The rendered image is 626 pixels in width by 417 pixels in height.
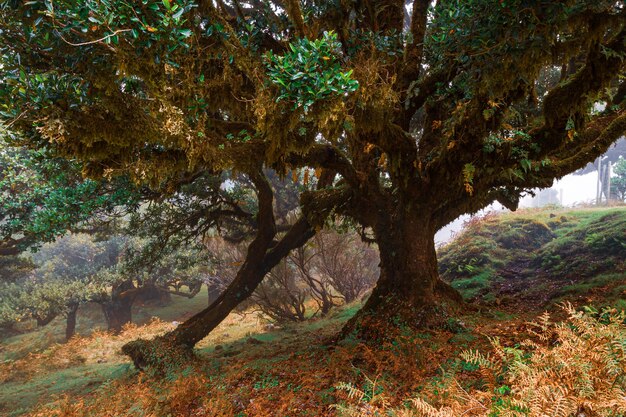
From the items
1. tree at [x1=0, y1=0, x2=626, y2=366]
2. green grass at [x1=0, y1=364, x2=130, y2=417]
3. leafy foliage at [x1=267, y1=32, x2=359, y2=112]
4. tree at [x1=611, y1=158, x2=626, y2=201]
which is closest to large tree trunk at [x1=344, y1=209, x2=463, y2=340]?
tree at [x1=0, y1=0, x2=626, y2=366]

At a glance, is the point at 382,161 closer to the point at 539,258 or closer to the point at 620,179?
the point at 539,258

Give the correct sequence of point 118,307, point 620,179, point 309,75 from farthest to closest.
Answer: point 620,179, point 118,307, point 309,75

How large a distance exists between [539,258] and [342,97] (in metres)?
11.9

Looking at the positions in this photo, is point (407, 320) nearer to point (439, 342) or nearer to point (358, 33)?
point (439, 342)

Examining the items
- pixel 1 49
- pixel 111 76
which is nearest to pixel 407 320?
pixel 111 76

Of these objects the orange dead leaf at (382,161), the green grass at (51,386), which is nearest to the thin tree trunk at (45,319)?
the green grass at (51,386)

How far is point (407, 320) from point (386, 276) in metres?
1.13

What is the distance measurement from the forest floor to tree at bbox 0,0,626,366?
47.5 inches

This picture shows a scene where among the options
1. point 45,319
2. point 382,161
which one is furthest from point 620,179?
point 45,319

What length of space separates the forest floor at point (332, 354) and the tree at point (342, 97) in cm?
121

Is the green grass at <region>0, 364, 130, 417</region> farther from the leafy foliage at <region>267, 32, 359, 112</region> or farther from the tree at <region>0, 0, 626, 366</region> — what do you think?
the leafy foliage at <region>267, 32, 359, 112</region>

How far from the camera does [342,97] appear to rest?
3969mm

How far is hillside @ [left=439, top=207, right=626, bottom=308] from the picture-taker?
26.5 ft

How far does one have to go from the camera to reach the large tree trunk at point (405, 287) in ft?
20.3
